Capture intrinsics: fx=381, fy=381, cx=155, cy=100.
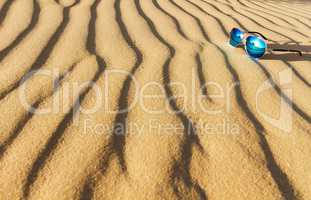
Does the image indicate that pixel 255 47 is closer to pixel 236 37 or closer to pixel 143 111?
pixel 236 37

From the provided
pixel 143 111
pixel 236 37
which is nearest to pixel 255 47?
pixel 236 37

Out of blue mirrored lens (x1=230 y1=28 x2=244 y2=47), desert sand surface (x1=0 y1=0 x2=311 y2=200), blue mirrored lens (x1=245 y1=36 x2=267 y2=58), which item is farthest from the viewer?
blue mirrored lens (x1=230 y1=28 x2=244 y2=47)

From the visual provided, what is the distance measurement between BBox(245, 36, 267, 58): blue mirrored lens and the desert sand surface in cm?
5

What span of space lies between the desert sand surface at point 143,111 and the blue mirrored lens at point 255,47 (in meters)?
0.05

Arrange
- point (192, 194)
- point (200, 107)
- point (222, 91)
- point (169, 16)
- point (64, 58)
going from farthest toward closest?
point (169, 16), point (64, 58), point (222, 91), point (200, 107), point (192, 194)

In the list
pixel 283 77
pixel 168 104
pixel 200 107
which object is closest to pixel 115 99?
pixel 168 104

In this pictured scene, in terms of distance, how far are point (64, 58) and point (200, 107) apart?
2.55ft

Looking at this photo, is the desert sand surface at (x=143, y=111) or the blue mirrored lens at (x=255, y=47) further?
the blue mirrored lens at (x=255, y=47)

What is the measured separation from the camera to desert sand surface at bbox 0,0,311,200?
3.93ft

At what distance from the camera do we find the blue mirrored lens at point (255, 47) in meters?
2.17

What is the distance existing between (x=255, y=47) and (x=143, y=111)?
935 mm

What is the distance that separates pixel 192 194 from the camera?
1.16 metres

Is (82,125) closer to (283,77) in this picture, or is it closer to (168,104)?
(168,104)

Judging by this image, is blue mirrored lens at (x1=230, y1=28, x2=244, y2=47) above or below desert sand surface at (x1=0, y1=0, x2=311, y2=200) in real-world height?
below
